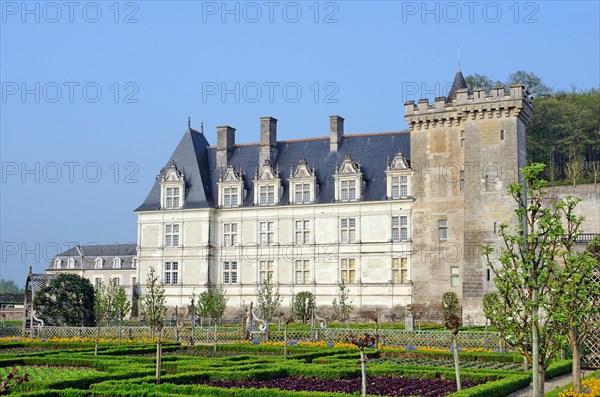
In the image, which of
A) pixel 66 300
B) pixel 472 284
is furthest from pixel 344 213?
pixel 66 300

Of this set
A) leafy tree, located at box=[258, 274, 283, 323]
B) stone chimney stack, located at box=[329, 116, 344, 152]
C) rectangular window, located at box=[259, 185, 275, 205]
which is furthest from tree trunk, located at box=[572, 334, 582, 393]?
stone chimney stack, located at box=[329, 116, 344, 152]

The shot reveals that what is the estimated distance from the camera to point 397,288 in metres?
45.5

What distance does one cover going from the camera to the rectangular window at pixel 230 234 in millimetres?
50656

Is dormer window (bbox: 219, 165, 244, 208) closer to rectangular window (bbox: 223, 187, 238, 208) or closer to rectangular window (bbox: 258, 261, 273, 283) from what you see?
rectangular window (bbox: 223, 187, 238, 208)

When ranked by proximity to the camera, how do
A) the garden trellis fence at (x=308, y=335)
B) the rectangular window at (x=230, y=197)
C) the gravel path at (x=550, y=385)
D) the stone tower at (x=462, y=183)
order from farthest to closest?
the rectangular window at (x=230, y=197) → the stone tower at (x=462, y=183) → the garden trellis fence at (x=308, y=335) → the gravel path at (x=550, y=385)

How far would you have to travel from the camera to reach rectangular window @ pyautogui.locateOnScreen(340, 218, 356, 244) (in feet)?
155

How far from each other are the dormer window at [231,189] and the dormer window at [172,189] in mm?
2680

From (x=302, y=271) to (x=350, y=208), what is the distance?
5063mm

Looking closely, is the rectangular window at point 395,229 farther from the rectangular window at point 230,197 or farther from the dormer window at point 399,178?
the rectangular window at point 230,197

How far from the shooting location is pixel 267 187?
50.1 metres

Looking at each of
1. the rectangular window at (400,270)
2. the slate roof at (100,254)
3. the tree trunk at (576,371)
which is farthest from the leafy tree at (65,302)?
the slate roof at (100,254)

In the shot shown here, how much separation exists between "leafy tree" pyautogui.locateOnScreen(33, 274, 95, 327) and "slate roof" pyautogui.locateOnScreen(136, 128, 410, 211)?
45.1 feet

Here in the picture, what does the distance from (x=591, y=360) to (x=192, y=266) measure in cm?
3276

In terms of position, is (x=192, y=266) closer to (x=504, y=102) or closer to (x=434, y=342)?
(x=504, y=102)
